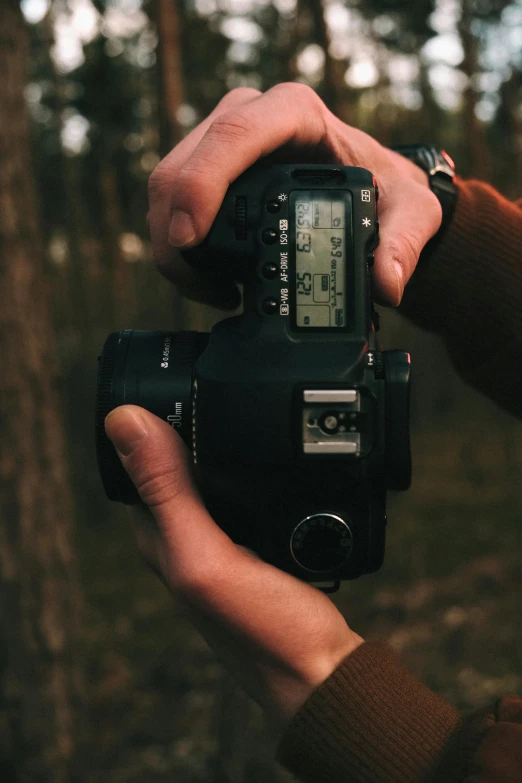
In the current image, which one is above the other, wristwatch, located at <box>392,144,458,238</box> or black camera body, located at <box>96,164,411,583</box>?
wristwatch, located at <box>392,144,458,238</box>

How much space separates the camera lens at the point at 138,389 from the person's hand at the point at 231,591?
0.09 meters

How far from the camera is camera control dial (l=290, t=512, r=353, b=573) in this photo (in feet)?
4.32

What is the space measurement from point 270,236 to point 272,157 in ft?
1.13

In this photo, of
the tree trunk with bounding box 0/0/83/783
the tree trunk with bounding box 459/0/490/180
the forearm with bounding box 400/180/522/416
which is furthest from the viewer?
the tree trunk with bounding box 459/0/490/180

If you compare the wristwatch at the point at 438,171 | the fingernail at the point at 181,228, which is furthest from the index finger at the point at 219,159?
the wristwatch at the point at 438,171

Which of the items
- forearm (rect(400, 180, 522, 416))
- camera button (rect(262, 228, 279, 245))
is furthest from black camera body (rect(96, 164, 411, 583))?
forearm (rect(400, 180, 522, 416))

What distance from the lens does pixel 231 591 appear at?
4.06 ft

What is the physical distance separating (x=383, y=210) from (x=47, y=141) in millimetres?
18227

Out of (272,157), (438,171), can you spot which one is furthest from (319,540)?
(438,171)

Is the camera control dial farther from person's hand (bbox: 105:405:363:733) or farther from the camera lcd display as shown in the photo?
the camera lcd display

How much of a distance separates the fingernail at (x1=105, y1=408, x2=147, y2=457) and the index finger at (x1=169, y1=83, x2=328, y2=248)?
13.6 inches

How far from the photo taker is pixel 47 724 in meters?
3.46

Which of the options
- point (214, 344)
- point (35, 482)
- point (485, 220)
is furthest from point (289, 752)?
point (35, 482)

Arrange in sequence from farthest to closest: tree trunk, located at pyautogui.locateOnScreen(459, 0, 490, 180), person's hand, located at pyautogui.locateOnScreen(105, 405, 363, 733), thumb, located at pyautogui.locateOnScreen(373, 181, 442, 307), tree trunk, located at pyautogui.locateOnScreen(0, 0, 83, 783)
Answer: tree trunk, located at pyautogui.locateOnScreen(459, 0, 490, 180)
tree trunk, located at pyautogui.locateOnScreen(0, 0, 83, 783)
thumb, located at pyautogui.locateOnScreen(373, 181, 442, 307)
person's hand, located at pyautogui.locateOnScreen(105, 405, 363, 733)
